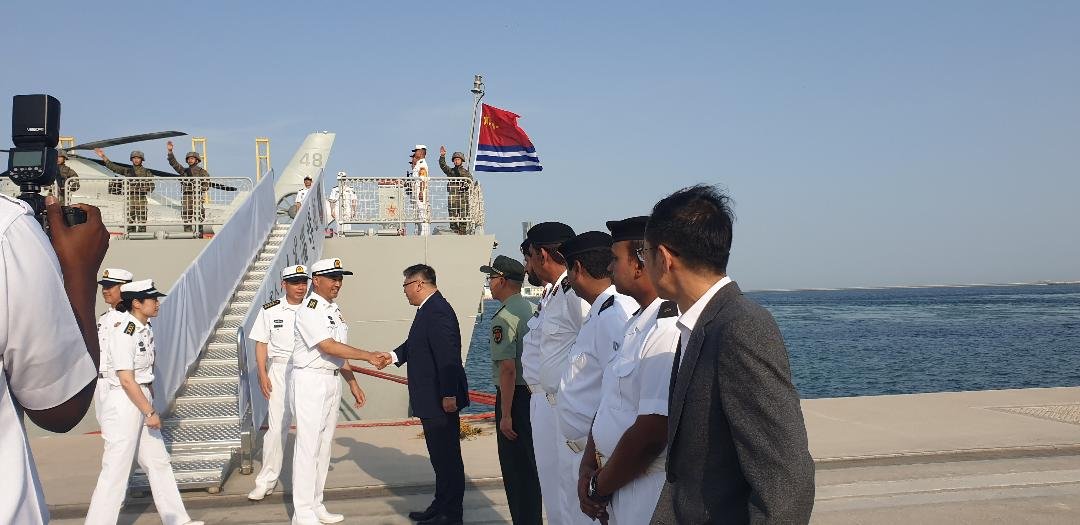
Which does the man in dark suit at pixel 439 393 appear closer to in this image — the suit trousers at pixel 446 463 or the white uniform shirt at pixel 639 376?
the suit trousers at pixel 446 463

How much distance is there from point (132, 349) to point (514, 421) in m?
2.61

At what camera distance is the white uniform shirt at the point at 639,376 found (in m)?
2.71

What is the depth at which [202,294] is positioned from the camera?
9336 millimetres

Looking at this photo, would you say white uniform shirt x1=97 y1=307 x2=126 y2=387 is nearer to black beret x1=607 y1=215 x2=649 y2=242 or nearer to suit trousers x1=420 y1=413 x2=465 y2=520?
suit trousers x1=420 y1=413 x2=465 y2=520

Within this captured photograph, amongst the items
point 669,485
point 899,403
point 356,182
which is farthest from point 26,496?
point 356,182

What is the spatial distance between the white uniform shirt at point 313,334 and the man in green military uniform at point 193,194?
807 centimetres

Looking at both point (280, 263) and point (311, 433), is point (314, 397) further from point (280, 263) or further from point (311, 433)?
point (280, 263)

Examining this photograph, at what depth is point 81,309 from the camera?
183cm

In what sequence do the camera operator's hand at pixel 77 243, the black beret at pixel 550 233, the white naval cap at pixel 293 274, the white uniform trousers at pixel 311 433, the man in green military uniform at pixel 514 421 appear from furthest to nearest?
the white naval cap at pixel 293 274 < the white uniform trousers at pixel 311 433 < the man in green military uniform at pixel 514 421 < the black beret at pixel 550 233 < the camera operator's hand at pixel 77 243

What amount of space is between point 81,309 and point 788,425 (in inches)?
63.9

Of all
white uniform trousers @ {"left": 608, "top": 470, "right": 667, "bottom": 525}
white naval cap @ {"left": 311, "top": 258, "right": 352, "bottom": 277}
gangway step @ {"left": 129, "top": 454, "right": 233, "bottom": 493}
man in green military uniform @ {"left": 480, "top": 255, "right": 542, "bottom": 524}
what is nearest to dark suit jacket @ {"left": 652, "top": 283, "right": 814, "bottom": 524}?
white uniform trousers @ {"left": 608, "top": 470, "right": 667, "bottom": 525}

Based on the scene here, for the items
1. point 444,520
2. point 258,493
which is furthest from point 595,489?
point 258,493

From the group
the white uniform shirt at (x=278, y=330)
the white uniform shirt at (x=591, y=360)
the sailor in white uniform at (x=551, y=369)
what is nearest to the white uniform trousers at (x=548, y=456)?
the sailor in white uniform at (x=551, y=369)

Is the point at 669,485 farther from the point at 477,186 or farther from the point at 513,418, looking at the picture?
the point at 477,186
